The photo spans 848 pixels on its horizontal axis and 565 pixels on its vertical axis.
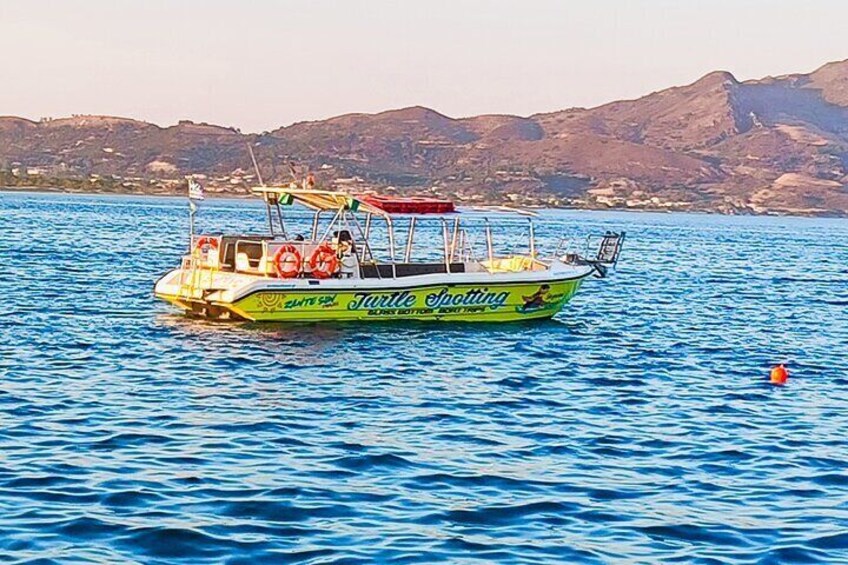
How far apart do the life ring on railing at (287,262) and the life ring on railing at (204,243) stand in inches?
82.6

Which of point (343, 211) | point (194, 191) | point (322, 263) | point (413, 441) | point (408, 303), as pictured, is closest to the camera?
point (413, 441)

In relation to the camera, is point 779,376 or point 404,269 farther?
point 404,269

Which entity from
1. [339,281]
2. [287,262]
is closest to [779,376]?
[339,281]

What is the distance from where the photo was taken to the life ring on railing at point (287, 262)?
1282 inches

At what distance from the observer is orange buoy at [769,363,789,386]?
26109 mm

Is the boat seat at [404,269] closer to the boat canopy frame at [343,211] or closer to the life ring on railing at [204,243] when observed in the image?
the boat canopy frame at [343,211]

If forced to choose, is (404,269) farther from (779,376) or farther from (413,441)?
(413,441)

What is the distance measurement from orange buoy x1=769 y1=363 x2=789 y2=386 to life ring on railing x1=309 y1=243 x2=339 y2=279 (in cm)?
1044

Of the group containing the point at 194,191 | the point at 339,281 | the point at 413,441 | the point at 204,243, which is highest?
the point at 194,191

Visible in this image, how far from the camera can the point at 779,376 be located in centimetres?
2631

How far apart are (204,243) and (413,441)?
52.7 feet

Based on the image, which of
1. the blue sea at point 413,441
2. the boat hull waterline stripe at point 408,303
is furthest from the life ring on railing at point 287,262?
the blue sea at point 413,441

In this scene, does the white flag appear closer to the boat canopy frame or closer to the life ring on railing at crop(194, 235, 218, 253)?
the life ring on railing at crop(194, 235, 218, 253)

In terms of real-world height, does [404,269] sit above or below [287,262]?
below
